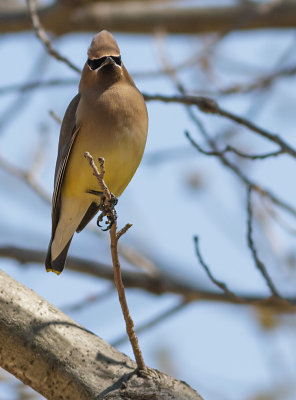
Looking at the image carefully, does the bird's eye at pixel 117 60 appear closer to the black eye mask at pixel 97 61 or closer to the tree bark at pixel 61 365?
the black eye mask at pixel 97 61

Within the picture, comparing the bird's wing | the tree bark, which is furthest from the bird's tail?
the tree bark

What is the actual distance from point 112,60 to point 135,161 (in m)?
0.60

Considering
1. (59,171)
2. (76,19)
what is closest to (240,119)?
(59,171)

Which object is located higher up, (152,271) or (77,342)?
(152,271)

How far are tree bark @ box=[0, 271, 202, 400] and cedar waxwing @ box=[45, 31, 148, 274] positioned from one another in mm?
1096

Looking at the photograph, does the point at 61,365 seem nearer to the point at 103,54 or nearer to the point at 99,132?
the point at 99,132

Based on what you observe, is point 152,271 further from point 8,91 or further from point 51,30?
point 51,30

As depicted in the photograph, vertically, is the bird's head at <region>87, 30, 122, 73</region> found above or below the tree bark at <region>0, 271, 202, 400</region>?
above

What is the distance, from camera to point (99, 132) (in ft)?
12.6

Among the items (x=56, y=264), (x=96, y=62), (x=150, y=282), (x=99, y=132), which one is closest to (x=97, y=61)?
(x=96, y=62)

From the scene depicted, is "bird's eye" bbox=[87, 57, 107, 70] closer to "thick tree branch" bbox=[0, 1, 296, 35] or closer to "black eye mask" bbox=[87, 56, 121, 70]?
"black eye mask" bbox=[87, 56, 121, 70]

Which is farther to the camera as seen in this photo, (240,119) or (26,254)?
(26,254)

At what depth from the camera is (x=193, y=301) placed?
511 centimetres

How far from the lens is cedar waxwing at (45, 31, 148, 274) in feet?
12.5
